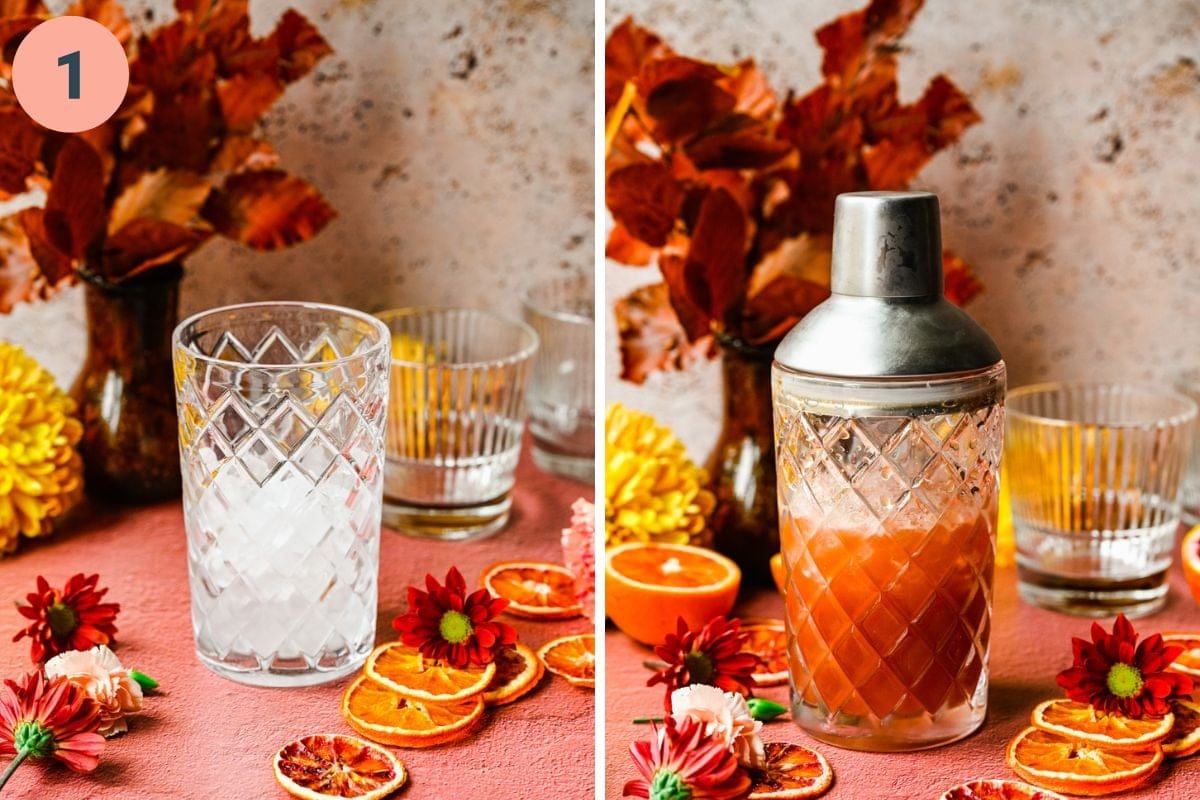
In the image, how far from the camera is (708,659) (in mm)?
732

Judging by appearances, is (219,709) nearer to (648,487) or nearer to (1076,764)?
(648,487)

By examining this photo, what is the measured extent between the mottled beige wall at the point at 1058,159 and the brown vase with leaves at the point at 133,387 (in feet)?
1.04

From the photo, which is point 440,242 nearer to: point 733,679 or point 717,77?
point 717,77

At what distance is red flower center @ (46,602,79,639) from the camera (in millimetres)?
749

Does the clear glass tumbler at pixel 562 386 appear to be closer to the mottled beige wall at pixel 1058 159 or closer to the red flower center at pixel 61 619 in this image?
the mottled beige wall at pixel 1058 159

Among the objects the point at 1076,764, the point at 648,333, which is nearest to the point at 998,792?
the point at 1076,764

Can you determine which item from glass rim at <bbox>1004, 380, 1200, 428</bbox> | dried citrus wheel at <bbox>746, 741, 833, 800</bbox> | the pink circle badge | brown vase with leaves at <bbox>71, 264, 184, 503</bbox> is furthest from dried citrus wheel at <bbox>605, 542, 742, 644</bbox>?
the pink circle badge

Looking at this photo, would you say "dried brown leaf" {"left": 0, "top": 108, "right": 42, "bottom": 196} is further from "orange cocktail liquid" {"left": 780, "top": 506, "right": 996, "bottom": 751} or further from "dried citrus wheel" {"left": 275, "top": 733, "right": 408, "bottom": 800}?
"orange cocktail liquid" {"left": 780, "top": 506, "right": 996, "bottom": 751}

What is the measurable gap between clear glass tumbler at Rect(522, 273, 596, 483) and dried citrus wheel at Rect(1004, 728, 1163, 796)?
0.41m

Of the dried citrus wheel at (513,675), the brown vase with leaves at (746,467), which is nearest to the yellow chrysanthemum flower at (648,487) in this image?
the brown vase with leaves at (746,467)

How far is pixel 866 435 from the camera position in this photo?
0.68m

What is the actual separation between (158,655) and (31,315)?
1.21 feet

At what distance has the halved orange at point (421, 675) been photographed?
2.31 ft

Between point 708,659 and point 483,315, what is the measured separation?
37 centimetres
